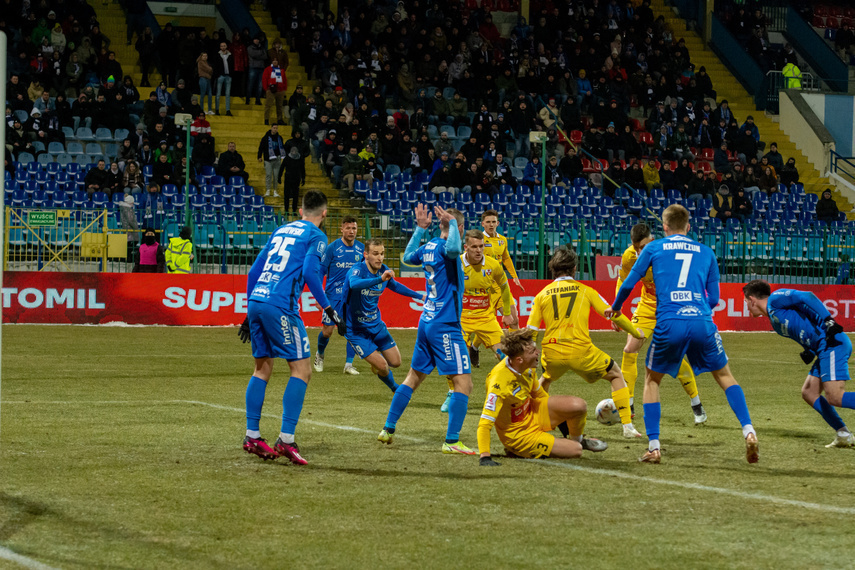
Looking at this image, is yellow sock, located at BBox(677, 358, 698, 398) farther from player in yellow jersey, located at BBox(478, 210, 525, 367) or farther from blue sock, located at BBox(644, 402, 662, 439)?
player in yellow jersey, located at BBox(478, 210, 525, 367)

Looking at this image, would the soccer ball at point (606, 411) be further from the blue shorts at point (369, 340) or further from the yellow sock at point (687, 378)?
the blue shorts at point (369, 340)

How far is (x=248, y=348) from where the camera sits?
19406 millimetres

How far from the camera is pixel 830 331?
30.6 feet

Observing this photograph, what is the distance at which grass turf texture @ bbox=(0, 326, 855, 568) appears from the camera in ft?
18.7

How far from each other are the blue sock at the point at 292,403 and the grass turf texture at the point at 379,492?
0.34 metres

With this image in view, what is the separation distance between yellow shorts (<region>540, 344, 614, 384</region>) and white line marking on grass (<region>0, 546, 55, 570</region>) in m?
5.25

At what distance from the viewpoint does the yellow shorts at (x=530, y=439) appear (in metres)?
8.60

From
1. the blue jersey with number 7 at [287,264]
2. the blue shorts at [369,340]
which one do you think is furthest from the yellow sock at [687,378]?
the blue jersey with number 7 at [287,264]

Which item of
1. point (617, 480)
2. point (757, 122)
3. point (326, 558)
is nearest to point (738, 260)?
point (757, 122)

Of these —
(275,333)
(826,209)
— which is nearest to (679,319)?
(275,333)

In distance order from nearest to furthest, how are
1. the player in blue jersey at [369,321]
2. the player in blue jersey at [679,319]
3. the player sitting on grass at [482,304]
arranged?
the player in blue jersey at [679,319] < the player sitting on grass at [482,304] < the player in blue jersey at [369,321]

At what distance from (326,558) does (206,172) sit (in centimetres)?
2340

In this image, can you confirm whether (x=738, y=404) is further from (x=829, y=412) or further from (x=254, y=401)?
(x=254, y=401)

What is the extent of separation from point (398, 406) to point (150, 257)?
15.1m
